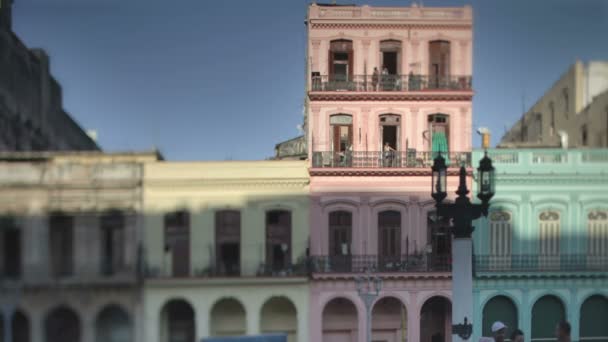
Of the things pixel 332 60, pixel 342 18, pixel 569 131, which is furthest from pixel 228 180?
pixel 569 131

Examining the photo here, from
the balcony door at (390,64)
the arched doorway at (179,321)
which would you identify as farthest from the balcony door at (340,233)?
the arched doorway at (179,321)

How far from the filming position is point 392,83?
15.8m

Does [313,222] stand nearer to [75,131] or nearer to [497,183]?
[497,183]

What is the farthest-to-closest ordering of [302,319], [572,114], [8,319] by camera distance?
[302,319] → [8,319] → [572,114]

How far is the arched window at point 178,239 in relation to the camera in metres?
15.2

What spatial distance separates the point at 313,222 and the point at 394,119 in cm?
367

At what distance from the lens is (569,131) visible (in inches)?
540

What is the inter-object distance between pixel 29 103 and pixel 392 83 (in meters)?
10.1

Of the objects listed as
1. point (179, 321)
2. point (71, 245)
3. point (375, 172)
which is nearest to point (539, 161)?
point (375, 172)

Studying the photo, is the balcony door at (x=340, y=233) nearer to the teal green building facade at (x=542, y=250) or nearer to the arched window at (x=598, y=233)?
the teal green building facade at (x=542, y=250)

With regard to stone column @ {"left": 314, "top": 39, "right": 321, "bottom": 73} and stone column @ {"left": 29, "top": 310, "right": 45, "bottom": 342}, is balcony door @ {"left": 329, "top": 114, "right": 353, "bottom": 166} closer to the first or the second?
stone column @ {"left": 314, "top": 39, "right": 321, "bottom": 73}

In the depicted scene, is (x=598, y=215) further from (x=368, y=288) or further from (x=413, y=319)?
(x=368, y=288)

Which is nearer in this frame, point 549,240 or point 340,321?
point 549,240

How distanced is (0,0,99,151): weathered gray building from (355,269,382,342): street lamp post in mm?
8874
